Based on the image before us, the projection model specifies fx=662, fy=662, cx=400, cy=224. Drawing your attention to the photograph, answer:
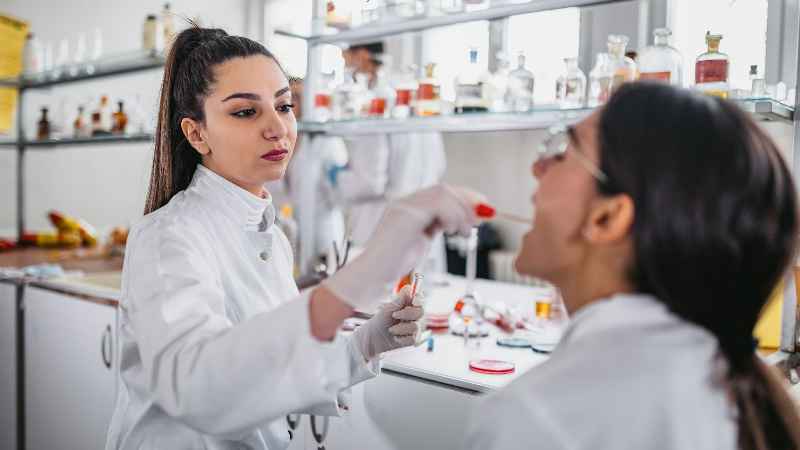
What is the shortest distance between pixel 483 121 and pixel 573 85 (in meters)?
0.28

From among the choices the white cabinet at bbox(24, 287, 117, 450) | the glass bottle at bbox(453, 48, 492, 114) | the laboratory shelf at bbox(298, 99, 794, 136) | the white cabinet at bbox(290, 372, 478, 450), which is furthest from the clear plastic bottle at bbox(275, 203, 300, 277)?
the white cabinet at bbox(290, 372, 478, 450)

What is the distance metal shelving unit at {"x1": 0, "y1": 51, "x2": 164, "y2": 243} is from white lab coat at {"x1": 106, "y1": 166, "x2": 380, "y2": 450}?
161 centimetres

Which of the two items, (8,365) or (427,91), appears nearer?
(427,91)

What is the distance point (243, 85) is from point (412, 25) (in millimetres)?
1047

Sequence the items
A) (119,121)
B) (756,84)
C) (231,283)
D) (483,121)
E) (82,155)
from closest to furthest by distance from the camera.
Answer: (231,283), (756,84), (483,121), (119,121), (82,155)

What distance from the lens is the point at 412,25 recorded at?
2.13 meters

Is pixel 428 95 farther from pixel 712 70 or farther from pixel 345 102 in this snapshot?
pixel 712 70

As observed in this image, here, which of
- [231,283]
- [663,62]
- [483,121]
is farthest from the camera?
[483,121]

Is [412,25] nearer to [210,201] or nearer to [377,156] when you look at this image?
[210,201]

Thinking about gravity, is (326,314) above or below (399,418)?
above

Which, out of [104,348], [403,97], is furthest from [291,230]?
[104,348]

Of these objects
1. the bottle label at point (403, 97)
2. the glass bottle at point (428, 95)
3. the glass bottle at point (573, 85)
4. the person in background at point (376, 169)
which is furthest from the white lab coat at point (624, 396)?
the person in background at point (376, 169)

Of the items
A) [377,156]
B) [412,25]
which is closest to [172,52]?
[412,25]

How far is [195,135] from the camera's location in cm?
126
